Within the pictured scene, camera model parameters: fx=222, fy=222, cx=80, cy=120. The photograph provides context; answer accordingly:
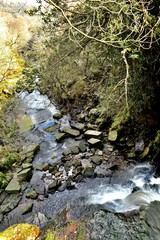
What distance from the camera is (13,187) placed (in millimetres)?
5691

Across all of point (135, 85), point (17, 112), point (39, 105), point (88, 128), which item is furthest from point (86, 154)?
point (39, 105)

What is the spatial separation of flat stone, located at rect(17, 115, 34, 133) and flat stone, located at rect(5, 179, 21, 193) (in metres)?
2.94

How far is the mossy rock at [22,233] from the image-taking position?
3.92 m

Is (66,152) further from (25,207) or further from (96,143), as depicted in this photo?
(25,207)

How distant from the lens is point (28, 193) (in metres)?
5.50

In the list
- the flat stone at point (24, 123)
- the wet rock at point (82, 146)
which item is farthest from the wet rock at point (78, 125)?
the flat stone at point (24, 123)

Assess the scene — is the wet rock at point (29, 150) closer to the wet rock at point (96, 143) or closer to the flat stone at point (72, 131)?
the flat stone at point (72, 131)

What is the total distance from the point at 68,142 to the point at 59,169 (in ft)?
4.33

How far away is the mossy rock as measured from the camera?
12.9 ft

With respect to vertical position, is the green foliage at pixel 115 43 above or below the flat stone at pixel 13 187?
above

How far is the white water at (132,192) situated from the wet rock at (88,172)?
51 cm

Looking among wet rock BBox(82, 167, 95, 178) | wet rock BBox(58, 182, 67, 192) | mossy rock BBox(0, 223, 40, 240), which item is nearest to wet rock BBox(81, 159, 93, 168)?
wet rock BBox(82, 167, 95, 178)

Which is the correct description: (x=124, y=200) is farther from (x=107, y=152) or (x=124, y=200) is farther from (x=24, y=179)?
(x=24, y=179)

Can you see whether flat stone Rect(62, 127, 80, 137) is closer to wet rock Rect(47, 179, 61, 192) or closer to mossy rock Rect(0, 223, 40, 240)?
wet rock Rect(47, 179, 61, 192)
